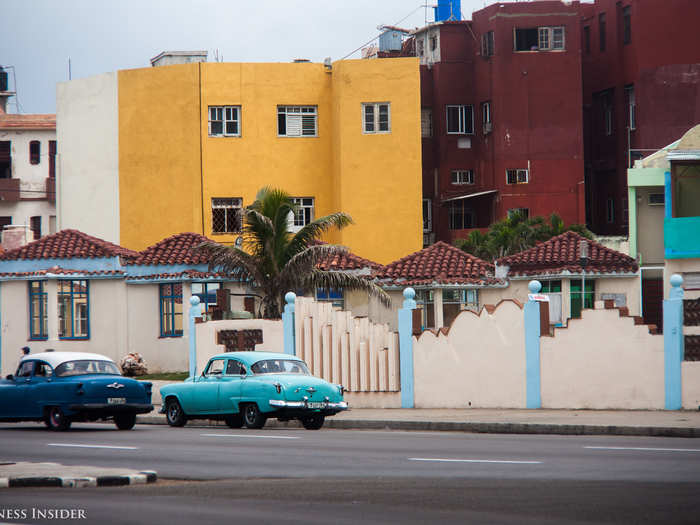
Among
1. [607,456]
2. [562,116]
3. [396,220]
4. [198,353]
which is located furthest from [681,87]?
[607,456]

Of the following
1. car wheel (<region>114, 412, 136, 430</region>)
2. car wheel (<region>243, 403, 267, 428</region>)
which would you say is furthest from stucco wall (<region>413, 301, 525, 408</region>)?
car wheel (<region>114, 412, 136, 430</region>)

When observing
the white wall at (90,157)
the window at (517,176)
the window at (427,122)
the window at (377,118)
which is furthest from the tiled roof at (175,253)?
the window at (427,122)

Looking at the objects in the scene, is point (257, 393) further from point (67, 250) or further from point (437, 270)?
point (67, 250)

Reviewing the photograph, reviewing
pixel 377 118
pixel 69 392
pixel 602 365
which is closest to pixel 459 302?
pixel 602 365

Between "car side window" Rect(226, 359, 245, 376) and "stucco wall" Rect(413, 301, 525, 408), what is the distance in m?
5.34

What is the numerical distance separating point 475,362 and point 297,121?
86.2 feet

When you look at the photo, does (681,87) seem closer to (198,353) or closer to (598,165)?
(598,165)

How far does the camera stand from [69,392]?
21.8 meters

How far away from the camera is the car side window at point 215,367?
75.3 ft

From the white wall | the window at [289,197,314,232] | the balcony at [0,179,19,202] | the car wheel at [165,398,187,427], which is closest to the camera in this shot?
the car wheel at [165,398,187,427]

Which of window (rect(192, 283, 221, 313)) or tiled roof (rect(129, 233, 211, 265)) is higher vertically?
tiled roof (rect(129, 233, 211, 265))

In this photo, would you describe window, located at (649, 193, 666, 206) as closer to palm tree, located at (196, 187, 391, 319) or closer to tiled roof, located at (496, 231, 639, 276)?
tiled roof, located at (496, 231, 639, 276)

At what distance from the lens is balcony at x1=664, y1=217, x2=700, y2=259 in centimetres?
3700

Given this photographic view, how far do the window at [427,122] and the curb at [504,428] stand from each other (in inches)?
1468
